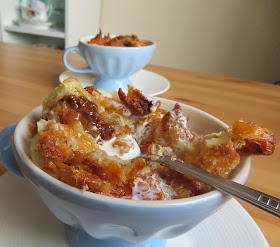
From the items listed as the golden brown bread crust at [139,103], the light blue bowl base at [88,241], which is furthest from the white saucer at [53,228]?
the golden brown bread crust at [139,103]

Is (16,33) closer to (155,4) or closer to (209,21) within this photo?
(155,4)

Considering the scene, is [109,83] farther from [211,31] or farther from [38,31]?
[38,31]

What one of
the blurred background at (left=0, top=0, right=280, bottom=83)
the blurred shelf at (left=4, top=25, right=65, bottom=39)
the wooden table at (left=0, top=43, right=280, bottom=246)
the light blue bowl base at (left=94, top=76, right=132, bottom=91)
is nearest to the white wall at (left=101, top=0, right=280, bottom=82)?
the blurred background at (left=0, top=0, right=280, bottom=83)

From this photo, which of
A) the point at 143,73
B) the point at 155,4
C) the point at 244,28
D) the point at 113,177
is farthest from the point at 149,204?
the point at 155,4

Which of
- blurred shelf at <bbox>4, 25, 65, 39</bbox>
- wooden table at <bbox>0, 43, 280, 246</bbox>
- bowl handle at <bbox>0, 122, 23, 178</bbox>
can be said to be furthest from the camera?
blurred shelf at <bbox>4, 25, 65, 39</bbox>

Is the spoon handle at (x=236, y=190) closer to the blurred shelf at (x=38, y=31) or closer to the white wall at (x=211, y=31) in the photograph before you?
the white wall at (x=211, y=31)

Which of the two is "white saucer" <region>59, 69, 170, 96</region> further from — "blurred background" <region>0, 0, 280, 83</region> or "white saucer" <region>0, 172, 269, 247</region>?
"blurred background" <region>0, 0, 280, 83</region>
